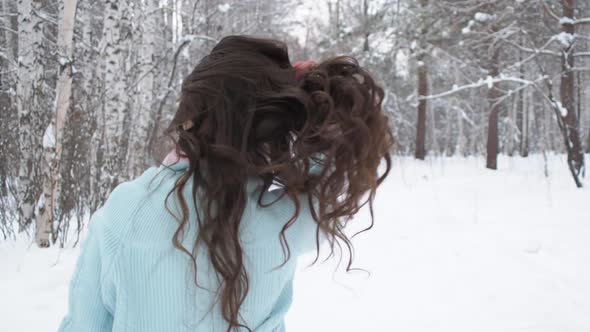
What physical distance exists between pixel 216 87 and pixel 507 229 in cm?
482

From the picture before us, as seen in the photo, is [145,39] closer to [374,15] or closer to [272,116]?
[272,116]

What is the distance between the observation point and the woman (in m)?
0.84

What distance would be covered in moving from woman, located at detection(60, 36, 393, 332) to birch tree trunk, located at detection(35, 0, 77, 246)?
3.28 meters

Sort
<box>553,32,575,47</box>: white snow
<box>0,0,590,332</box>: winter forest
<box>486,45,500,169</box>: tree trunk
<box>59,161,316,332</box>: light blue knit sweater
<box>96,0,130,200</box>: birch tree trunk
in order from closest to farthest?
1. <box>59,161,316,332</box>: light blue knit sweater
2. <box>0,0,590,332</box>: winter forest
3. <box>96,0,130,200</box>: birch tree trunk
4. <box>553,32,575,47</box>: white snow
5. <box>486,45,500,169</box>: tree trunk

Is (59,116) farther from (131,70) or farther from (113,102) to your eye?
(131,70)

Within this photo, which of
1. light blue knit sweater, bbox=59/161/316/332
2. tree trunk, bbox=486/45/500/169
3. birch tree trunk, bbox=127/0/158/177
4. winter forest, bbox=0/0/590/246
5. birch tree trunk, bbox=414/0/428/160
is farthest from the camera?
birch tree trunk, bbox=414/0/428/160

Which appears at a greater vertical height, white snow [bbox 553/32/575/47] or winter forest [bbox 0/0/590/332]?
white snow [bbox 553/32/575/47]

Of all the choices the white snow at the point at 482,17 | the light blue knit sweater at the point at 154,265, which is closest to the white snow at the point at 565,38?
the white snow at the point at 482,17

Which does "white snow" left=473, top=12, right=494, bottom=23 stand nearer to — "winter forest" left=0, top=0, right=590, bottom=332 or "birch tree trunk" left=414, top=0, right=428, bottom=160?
"winter forest" left=0, top=0, right=590, bottom=332

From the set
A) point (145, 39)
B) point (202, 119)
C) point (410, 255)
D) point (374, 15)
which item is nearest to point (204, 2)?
point (145, 39)

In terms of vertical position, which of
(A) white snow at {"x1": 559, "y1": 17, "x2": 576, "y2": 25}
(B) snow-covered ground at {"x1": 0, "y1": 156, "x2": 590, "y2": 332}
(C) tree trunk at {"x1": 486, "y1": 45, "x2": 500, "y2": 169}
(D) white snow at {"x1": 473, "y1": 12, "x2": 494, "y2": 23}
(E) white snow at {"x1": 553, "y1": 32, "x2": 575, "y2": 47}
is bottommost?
(B) snow-covered ground at {"x1": 0, "y1": 156, "x2": 590, "y2": 332}

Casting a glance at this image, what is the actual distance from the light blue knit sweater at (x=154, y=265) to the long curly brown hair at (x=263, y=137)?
0.09ft

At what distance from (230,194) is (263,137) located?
144mm

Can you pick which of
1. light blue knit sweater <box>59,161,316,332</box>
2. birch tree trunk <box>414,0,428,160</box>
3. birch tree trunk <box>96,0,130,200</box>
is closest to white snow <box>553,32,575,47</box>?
birch tree trunk <box>414,0,428,160</box>
